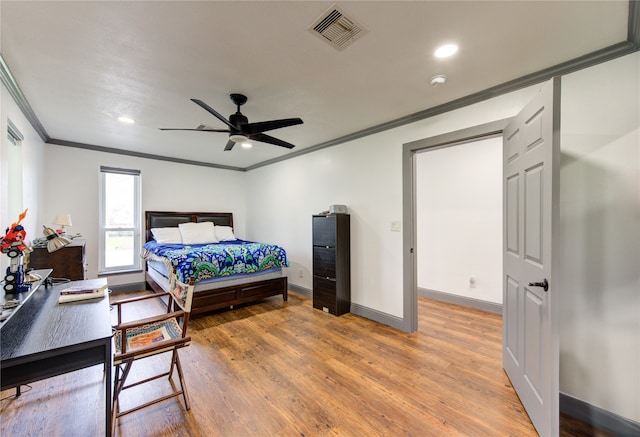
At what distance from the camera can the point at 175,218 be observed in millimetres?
5293

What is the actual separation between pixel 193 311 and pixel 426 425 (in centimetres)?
291

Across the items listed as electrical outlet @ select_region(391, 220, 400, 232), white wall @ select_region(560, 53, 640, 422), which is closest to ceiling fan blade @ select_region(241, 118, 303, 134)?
electrical outlet @ select_region(391, 220, 400, 232)

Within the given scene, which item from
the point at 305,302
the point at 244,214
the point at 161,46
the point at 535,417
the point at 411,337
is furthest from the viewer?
the point at 244,214

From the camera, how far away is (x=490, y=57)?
2000mm

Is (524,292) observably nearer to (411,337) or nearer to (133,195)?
(411,337)

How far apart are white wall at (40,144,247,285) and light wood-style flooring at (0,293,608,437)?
2992 mm

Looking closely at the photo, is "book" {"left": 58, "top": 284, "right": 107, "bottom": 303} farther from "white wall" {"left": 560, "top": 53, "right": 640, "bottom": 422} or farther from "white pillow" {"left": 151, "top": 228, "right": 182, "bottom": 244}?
"white wall" {"left": 560, "top": 53, "right": 640, "bottom": 422}

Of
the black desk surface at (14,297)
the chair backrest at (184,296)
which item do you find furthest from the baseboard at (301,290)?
the black desk surface at (14,297)

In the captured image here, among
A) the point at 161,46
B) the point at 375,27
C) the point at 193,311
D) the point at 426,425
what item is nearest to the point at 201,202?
the point at 193,311

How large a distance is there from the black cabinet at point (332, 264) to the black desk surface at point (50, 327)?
250cm

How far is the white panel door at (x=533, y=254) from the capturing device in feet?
4.90

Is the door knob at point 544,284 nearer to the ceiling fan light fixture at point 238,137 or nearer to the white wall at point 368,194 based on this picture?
the white wall at point 368,194

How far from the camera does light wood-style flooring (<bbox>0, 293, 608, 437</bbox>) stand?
5.71 feet

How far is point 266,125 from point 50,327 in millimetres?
2099
